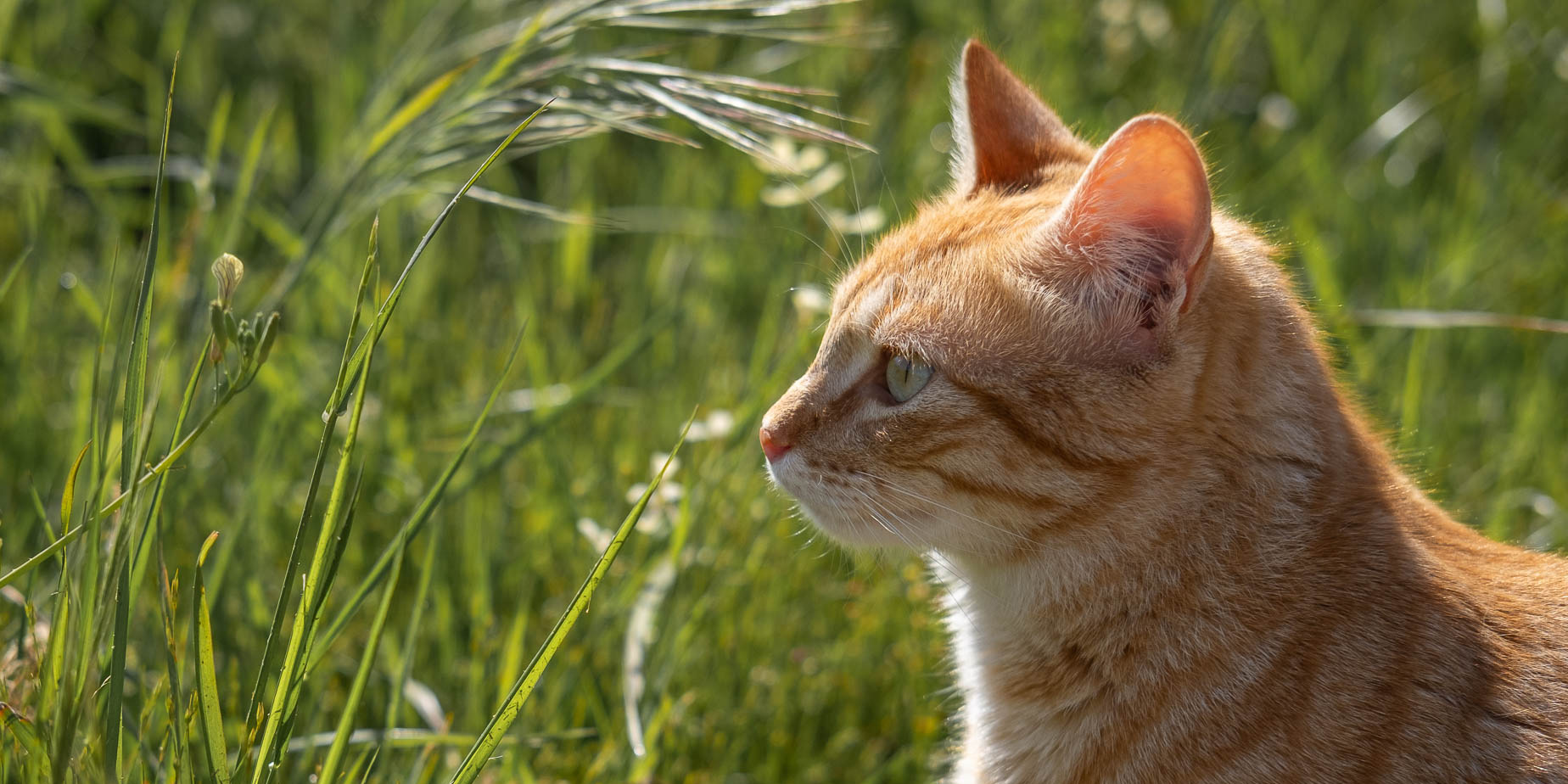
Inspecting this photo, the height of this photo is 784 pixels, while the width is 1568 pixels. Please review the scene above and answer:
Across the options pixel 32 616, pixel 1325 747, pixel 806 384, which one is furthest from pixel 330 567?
pixel 1325 747

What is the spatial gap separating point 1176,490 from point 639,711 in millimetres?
901

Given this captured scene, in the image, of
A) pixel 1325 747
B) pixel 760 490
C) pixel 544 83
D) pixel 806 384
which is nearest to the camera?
pixel 1325 747

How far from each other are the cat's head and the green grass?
0.34m

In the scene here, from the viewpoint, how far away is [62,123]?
3.34 meters

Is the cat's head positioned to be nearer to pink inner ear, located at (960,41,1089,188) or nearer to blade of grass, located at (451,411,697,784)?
pink inner ear, located at (960,41,1089,188)

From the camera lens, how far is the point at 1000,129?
2.09 meters

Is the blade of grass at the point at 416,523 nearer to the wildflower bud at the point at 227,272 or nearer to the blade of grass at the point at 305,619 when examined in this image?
the blade of grass at the point at 305,619

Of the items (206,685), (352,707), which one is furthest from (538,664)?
(206,685)

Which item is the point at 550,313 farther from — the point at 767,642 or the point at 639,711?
the point at 639,711

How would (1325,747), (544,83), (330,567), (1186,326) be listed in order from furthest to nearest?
(544,83) < (1186,326) < (1325,747) < (330,567)

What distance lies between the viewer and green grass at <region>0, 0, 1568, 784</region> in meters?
1.58

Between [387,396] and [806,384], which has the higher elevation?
[806,384]

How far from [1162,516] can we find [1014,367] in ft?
0.88

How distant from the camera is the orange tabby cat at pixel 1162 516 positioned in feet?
5.02
